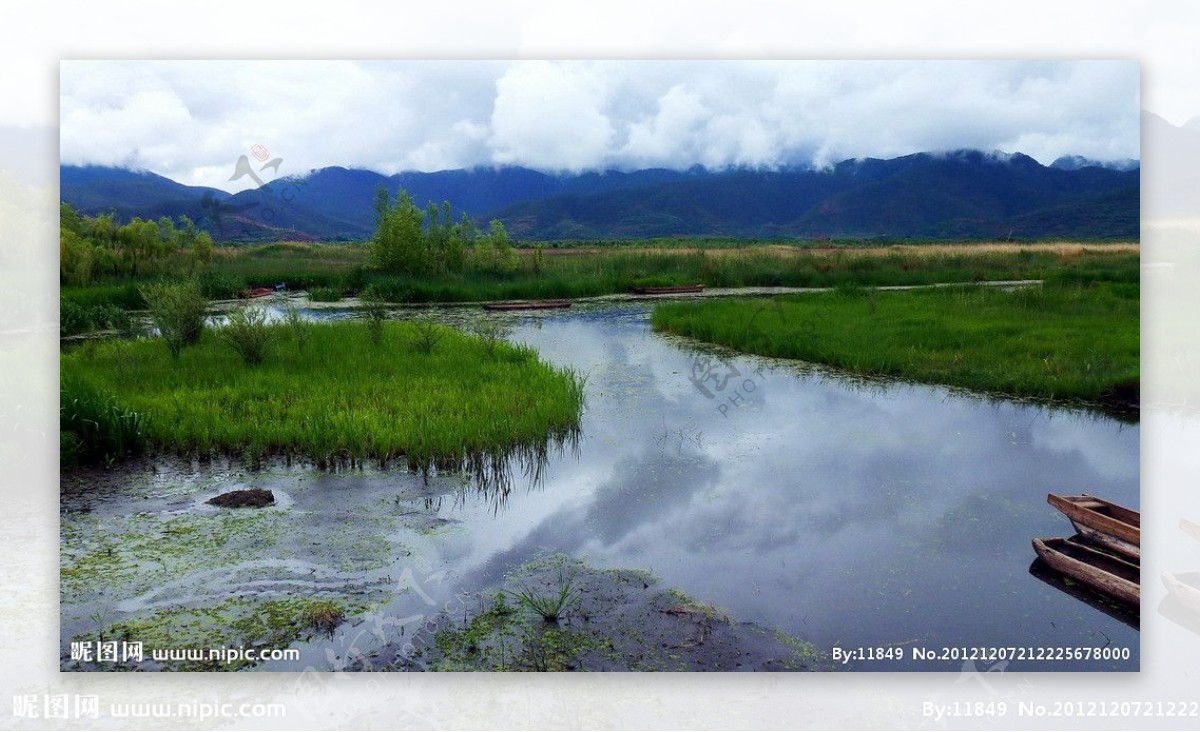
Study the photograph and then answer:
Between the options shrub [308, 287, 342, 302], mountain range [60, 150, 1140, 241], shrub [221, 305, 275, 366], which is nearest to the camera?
mountain range [60, 150, 1140, 241]

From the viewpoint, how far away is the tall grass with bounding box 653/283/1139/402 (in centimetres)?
614

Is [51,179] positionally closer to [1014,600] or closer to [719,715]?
[719,715]

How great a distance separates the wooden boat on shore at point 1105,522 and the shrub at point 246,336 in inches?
227

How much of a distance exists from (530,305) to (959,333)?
513cm

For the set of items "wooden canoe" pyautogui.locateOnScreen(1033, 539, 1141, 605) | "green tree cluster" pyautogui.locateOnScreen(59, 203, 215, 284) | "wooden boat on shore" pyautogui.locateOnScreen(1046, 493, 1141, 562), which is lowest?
"wooden canoe" pyautogui.locateOnScreen(1033, 539, 1141, 605)

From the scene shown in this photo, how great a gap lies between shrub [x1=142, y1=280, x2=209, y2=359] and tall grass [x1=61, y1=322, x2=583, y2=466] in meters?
0.14

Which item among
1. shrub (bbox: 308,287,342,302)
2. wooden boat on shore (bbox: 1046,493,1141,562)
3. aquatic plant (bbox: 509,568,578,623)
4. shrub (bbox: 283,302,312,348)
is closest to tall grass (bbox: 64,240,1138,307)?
shrub (bbox: 308,287,342,302)

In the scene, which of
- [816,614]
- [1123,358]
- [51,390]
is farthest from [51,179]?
[1123,358]

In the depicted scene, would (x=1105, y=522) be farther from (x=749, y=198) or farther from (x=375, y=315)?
(x=749, y=198)

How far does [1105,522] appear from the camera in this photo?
4.10 meters

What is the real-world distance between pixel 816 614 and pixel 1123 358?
3.66m

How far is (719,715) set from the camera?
3.25 m

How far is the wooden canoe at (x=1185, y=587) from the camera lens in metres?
3.87

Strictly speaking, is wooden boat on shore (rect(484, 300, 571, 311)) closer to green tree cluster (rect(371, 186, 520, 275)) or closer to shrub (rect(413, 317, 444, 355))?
green tree cluster (rect(371, 186, 520, 275))
